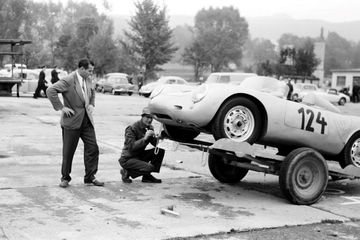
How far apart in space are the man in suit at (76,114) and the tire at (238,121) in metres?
1.81

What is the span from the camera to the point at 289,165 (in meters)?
7.07

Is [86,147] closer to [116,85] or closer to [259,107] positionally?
[259,107]

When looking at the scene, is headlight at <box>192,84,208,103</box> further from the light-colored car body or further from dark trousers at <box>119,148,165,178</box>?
dark trousers at <box>119,148,165,178</box>

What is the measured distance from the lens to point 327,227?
20.6 ft

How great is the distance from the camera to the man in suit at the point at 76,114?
7.50m

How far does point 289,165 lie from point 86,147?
273 cm

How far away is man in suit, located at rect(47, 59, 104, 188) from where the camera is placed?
750 centimetres

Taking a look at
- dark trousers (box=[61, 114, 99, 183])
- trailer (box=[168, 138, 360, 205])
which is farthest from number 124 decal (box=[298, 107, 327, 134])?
dark trousers (box=[61, 114, 99, 183])

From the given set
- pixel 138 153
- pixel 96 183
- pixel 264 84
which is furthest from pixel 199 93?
pixel 96 183

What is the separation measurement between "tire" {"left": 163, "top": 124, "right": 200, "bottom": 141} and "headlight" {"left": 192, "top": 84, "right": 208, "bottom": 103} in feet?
3.04

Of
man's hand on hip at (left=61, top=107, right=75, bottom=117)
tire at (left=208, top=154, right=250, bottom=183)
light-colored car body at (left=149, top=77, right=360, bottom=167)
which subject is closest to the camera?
light-colored car body at (left=149, top=77, right=360, bottom=167)

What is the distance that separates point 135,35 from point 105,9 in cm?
4338

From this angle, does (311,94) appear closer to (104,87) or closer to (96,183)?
(96,183)

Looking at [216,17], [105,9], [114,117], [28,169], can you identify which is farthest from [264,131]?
[216,17]
